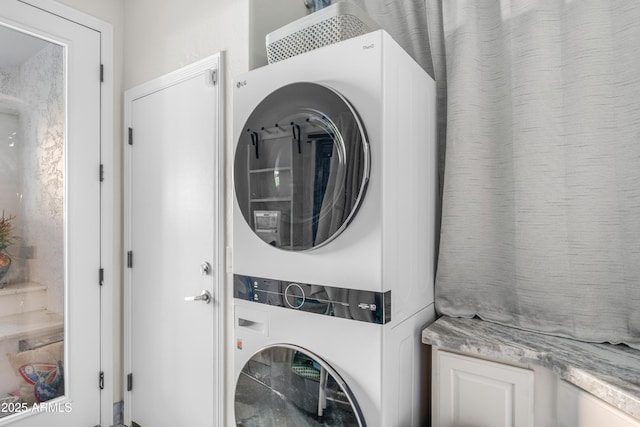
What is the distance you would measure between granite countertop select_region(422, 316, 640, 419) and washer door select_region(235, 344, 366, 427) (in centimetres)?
38

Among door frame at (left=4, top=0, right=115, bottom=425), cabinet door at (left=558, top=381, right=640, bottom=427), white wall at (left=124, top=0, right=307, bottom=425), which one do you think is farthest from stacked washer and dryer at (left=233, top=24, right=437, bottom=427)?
door frame at (left=4, top=0, right=115, bottom=425)

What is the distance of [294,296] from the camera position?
1.30 meters

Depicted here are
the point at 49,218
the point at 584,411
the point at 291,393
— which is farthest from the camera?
the point at 49,218

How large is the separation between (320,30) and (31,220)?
2.00 m

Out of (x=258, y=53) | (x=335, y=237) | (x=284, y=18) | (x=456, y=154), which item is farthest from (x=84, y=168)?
(x=456, y=154)

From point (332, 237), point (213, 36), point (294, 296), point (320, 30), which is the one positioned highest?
point (213, 36)

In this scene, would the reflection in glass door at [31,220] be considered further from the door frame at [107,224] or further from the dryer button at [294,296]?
the dryer button at [294,296]

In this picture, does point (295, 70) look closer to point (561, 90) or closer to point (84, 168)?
point (561, 90)

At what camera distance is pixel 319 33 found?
4.46 ft

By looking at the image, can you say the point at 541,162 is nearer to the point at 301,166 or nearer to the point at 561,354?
the point at 561,354

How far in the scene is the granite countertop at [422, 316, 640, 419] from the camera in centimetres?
98

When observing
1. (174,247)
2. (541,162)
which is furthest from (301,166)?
(174,247)

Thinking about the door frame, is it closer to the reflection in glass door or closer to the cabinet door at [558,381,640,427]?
the reflection in glass door

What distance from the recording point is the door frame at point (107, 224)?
237cm
